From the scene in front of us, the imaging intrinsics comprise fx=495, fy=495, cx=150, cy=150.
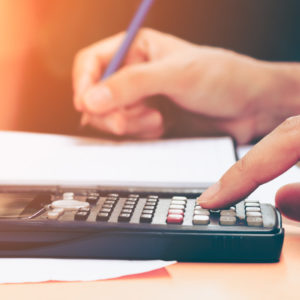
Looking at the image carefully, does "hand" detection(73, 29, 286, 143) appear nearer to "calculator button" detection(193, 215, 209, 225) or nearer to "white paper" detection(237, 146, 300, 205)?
"white paper" detection(237, 146, 300, 205)

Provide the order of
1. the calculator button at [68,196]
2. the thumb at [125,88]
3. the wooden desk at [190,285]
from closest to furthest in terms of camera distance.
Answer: the wooden desk at [190,285]
the calculator button at [68,196]
the thumb at [125,88]

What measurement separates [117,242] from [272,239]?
9 centimetres

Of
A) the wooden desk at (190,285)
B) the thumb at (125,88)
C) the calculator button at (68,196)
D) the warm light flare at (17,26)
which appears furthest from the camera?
the warm light flare at (17,26)

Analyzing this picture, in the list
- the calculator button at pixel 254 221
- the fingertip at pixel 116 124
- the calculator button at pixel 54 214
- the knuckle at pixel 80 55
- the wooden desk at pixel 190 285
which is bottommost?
the fingertip at pixel 116 124

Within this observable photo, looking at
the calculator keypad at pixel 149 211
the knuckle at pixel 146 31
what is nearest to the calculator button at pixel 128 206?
the calculator keypad at pixel 149 211

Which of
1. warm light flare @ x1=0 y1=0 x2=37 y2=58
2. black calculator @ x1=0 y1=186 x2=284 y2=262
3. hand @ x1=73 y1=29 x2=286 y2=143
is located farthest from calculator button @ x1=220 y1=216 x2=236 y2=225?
warm light flare @ x1=0 y1=0 x2=37 y2=58

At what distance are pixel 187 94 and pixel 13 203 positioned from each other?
475 mm

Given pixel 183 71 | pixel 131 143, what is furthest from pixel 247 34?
pixel 131 143

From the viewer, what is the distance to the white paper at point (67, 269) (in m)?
0.25

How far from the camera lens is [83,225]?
11.3 inches

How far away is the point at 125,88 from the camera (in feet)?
2.40

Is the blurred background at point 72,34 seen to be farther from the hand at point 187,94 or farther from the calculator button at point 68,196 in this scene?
the calculator button at point 68,196

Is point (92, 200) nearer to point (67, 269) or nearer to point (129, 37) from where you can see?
point (67, 269)

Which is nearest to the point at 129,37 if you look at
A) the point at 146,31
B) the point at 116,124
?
the point at 146,31
